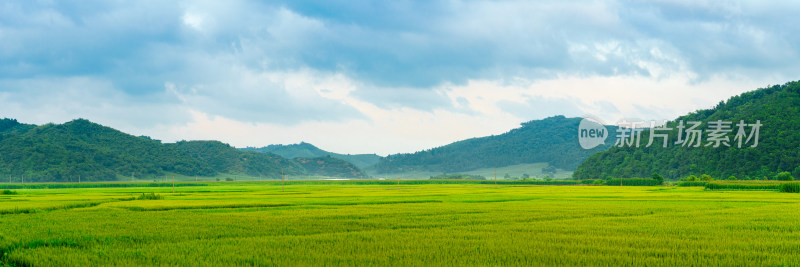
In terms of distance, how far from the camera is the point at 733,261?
1074 cm

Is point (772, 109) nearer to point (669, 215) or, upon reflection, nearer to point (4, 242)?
point (669, 215)

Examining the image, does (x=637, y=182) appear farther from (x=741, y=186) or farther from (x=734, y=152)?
(x=741, y=186)

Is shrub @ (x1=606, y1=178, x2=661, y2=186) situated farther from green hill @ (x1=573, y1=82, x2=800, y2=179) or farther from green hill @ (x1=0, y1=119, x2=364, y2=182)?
green hill @ (x1=0, y1=119, x2=364, y2=182)

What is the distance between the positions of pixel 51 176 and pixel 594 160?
11964 cm

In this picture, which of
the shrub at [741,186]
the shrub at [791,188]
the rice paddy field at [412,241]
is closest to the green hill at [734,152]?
the shrub at [741,186]

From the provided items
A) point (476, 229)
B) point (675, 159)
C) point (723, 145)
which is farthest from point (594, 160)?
point (476, 229)

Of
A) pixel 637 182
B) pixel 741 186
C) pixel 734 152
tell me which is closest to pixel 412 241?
pixel 741 186

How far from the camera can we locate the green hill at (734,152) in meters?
98.0

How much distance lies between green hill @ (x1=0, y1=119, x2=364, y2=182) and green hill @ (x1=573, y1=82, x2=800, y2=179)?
10277 centimetres

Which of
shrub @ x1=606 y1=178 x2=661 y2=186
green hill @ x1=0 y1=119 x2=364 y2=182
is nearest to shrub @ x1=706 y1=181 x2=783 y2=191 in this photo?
shrub @ x1=606 y1=178 x2=661 y2=186

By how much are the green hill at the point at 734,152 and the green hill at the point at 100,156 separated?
10277cm

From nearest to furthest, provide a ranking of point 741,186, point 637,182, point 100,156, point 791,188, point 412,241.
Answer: point 412,241
point 791,188
point 741,186
point 637,182
point 100,156

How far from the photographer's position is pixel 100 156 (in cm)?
13575

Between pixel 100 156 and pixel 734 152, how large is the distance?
5241 inches
